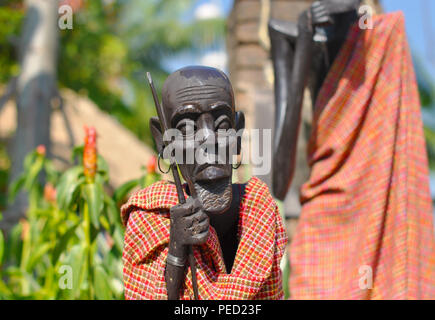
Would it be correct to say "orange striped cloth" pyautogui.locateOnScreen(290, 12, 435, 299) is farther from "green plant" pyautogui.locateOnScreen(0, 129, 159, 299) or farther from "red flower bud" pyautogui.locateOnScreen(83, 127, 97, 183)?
"red flower bud" pyautogui.locateOnScreen(83, 127, 97, 183)

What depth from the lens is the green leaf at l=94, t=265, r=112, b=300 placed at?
1.97 metres

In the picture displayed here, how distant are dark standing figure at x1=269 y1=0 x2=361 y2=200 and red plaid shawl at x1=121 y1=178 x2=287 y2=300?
667 millimetres

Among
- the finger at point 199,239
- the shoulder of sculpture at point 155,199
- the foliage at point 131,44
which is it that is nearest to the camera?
the finger at point 199,239

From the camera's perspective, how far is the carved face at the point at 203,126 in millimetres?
1172

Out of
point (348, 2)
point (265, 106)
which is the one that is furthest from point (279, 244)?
point (265, 106)

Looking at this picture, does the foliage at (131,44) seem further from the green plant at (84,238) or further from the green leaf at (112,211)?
the green leaf at (112,211)

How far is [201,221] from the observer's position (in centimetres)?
115

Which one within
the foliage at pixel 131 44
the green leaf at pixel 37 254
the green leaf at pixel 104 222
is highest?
the foliage at pixel 131 44

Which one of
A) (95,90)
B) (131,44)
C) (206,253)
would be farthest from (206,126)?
(131,44)

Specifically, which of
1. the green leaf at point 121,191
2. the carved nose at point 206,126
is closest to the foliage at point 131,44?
the green leaf at point 121,191

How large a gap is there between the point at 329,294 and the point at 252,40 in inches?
81.9

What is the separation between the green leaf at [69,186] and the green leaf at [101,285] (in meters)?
0.27
